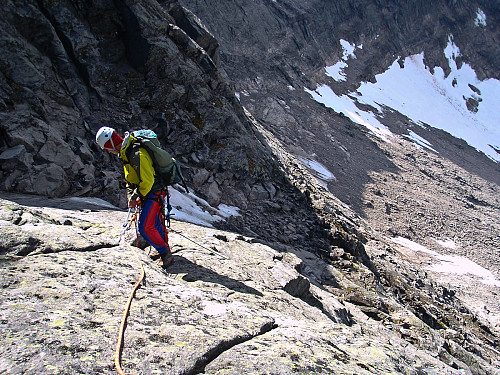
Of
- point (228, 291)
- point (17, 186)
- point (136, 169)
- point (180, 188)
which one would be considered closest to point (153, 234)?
point (136, 169)

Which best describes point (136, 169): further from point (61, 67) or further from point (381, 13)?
point (381, 13)

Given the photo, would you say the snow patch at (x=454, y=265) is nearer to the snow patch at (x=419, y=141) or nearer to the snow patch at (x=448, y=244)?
the snow patch at (x=448, y=244)

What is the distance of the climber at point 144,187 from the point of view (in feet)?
15.3

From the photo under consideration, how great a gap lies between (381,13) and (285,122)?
48790 mm

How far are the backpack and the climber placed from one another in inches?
2.3

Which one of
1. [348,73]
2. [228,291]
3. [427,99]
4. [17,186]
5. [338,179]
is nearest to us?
[228,291]

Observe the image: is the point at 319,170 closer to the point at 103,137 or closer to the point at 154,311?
the point at 103,137

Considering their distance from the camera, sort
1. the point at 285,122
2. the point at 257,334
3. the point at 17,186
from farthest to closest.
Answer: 1. the point at 285,122
2. the point at 17,186
3. the point at 257,334

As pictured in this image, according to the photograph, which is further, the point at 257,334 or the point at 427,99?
the point at 427,99

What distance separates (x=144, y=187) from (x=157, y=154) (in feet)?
1.72

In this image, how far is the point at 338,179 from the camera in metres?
22.9

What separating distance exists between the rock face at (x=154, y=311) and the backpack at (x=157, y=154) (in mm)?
1203

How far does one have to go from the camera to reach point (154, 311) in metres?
3.14

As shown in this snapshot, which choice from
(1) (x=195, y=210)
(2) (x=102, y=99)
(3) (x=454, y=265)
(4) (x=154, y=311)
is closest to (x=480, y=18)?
(3) (x=454, y=265)
